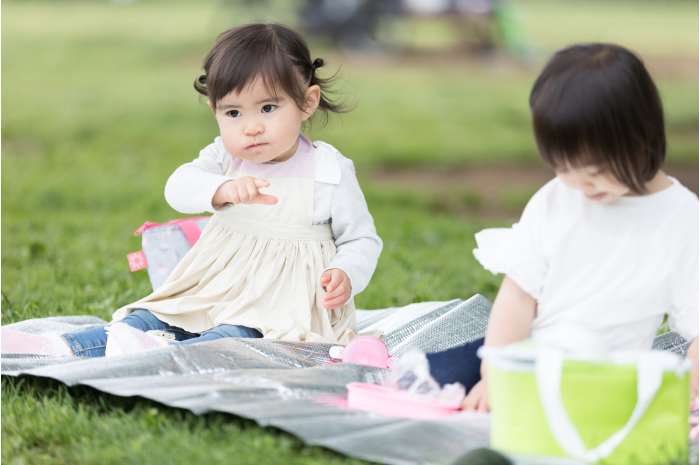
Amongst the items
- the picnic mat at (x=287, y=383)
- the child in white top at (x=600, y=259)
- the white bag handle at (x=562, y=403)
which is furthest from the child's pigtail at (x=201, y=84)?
the white bag handle at (x=562, y=403)

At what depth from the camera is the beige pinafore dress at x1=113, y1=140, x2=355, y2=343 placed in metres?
3.78

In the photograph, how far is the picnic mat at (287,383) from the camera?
2855mm

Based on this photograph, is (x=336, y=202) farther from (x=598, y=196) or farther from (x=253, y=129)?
(x=598, y=196)

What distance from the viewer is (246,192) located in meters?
3.52

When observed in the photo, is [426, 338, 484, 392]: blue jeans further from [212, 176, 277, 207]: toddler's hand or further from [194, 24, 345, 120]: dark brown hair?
[194, 24, 345, 120]: dark brown hair

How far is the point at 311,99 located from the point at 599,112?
1.27 metres

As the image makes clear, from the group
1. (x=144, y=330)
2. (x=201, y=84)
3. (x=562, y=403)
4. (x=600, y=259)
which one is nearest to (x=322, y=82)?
(x=201, y=84)

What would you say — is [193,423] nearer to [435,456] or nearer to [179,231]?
[435,456]

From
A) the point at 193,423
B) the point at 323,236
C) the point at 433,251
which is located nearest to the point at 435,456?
the point at 193,423

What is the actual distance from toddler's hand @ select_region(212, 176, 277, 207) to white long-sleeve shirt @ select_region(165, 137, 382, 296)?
9 cm

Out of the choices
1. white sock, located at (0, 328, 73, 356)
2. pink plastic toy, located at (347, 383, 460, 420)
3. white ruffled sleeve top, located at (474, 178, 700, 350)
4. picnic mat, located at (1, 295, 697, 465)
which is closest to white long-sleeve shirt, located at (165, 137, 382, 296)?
picnic mat, located at (1, 295, 697, 465)

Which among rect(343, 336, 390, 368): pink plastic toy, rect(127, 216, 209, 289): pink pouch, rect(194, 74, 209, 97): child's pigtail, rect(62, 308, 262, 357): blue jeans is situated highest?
rect(194, 74, 209, 97): child's pigtail

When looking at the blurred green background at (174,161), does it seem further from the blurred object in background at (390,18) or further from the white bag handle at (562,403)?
the white bag handle at (562,403)

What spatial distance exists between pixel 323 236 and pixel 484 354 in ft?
3.81
